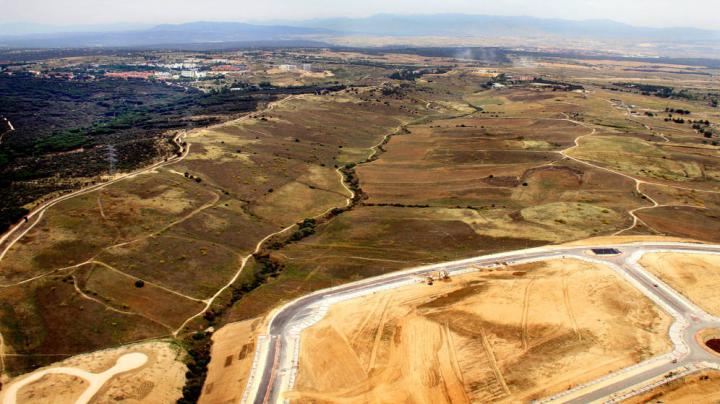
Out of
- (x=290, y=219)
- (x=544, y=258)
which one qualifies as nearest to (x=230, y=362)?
(x=290, y=219)

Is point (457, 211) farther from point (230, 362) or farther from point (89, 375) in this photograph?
point (89, 375)

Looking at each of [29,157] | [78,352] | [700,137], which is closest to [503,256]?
[78,352]

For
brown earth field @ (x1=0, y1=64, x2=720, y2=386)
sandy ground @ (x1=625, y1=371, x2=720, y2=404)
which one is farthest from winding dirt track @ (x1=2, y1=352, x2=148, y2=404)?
sandy ground @ (x1=625, y1=371, x2=720, y2=404)

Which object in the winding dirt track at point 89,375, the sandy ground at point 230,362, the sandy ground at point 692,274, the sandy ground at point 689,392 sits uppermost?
the sandy ground at point 692,274

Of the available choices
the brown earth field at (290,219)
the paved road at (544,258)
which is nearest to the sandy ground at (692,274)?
the paved road at (544,258)

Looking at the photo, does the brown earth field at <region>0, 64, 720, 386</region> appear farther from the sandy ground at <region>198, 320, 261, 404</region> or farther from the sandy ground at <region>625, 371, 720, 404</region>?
the sandy ground at <region>625, 371, 720, 404</region>

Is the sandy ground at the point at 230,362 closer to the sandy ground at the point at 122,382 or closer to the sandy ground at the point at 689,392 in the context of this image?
the sandy ground at the point at 122,382
